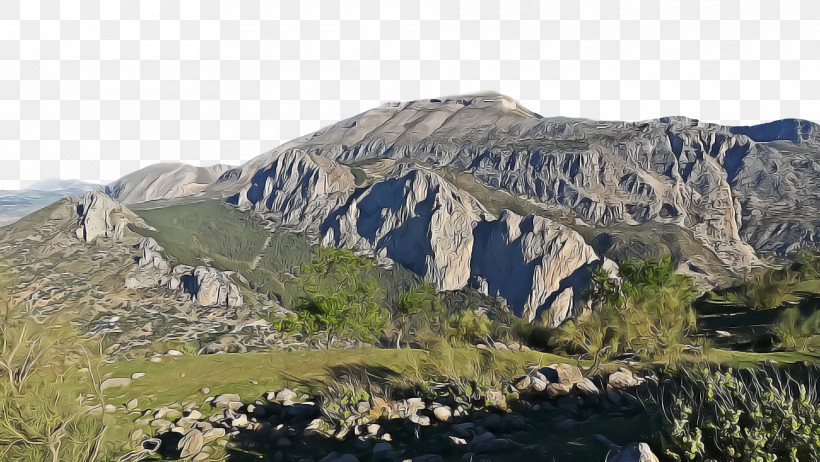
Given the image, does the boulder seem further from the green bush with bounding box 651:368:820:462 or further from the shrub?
the shrub

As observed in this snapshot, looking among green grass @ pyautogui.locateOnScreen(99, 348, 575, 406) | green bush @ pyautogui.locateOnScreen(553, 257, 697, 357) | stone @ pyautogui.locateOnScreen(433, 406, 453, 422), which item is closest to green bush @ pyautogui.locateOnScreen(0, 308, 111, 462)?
green grass @ pyautogui.locateOnScreen(99, 348, 575, 406)

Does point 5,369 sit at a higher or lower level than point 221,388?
higher

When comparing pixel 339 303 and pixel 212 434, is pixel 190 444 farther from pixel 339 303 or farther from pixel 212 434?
pixel 339 303

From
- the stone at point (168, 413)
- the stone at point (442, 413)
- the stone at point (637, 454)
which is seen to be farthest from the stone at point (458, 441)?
the stone at point (168, 413)

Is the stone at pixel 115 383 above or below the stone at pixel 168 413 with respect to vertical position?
below

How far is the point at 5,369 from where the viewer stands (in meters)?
7.55

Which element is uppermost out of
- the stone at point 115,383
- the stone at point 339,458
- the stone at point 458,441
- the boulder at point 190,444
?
the stone at point 458,441

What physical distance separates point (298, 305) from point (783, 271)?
35.1 metres

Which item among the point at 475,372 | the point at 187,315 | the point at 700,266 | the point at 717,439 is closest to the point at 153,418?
the point at 475,372

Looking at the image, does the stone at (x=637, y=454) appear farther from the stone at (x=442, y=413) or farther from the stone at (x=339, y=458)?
the stone at (x=339, y=458)

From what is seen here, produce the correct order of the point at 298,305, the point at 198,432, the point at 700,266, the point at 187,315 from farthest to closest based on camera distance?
the point at 700,266 < the point at 187,315 < the point at 298,305 < the point at 198,432

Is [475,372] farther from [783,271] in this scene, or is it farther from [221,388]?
[783,271]

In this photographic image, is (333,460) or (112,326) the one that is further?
(112,326)

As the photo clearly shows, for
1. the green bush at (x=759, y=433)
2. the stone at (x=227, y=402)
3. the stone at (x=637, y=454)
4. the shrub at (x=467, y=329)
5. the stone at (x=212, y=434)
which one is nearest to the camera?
the green bush at (x=759, y=433)
